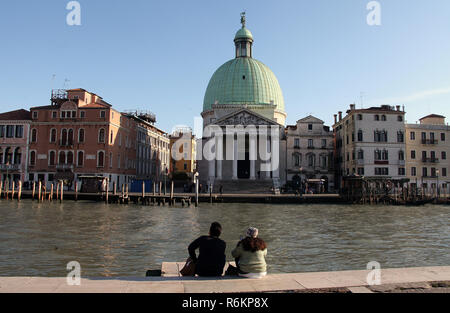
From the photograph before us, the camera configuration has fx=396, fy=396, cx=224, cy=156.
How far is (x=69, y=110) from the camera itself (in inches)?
1875

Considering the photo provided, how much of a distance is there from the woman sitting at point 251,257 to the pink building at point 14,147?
154 ft

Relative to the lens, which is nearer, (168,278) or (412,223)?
(168,278)

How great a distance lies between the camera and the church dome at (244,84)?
5797 centimetres

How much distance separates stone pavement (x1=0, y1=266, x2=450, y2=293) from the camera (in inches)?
235

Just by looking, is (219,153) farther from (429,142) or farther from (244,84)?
(429,142)

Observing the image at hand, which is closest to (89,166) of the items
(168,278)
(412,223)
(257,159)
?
(257,159)

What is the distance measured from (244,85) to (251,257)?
172 feet

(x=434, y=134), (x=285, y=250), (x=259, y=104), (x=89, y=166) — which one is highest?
(x=259, y=104)

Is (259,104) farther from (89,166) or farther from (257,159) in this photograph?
(89,166)

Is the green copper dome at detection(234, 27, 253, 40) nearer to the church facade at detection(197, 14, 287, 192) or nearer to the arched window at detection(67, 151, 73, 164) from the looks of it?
the church facade at detection(197, 14, 287, 192)

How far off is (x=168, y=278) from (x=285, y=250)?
7.66 meters

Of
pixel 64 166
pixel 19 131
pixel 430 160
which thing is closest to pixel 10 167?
pixel 19 131

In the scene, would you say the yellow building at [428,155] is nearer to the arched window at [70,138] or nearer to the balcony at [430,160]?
the balcony at [430,160]
